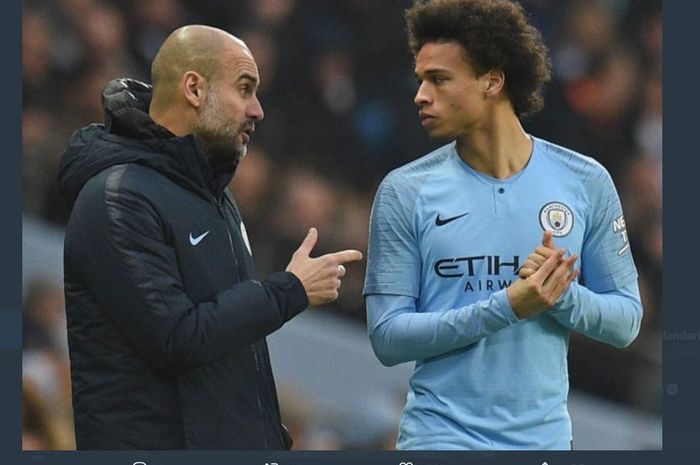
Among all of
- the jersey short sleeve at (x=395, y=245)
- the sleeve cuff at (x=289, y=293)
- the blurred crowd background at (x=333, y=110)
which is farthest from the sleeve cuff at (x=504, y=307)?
the blurred crowd background at (x=333, y=110)

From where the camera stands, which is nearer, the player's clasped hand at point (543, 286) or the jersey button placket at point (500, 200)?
the player's clasped hand at point (543, 286)

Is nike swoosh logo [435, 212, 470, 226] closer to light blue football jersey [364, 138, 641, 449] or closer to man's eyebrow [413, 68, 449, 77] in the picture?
light blue football jersey [364, 138, 641, 449]

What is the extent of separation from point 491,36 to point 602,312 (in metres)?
0.83

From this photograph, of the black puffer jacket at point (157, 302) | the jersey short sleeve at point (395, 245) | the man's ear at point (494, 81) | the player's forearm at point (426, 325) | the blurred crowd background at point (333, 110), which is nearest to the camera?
the black puffer jacket at point (157, 302)

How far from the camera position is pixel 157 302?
335cm

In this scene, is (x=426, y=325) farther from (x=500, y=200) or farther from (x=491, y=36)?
(x=491, y=36)

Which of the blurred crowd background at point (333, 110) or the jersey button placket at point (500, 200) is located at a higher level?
the blurred crowd background at point (333, 110)

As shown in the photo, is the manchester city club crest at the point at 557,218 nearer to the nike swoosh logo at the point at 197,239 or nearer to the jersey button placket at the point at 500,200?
the jersey button placket at the point at 500,200

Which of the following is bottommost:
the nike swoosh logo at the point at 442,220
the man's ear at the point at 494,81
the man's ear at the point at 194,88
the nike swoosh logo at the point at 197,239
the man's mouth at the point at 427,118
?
the nike swoosh logo at the point at 197,239

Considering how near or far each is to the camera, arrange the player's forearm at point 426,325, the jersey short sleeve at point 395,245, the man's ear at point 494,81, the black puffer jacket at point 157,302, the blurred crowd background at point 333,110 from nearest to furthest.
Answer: the black puffer jacket at point 157,302 → the player's forearm at point 426,325 → the jersey short sleeve at point 395,245 → the man's ear at point 494,81 → the blurred crowd background at point 333,110

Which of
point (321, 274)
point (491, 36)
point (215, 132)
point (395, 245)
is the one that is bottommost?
point (321, 274)

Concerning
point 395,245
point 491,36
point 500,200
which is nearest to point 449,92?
point 491,36

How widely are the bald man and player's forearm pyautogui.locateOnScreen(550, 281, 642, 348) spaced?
0.58m

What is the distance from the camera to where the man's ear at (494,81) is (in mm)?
3746
